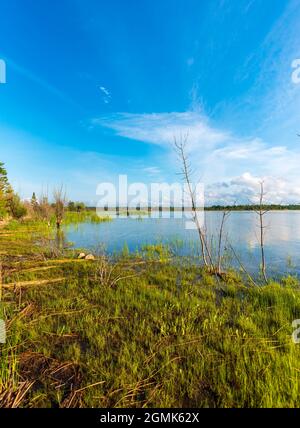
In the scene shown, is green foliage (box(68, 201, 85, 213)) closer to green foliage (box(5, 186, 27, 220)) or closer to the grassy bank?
green foliage (box(5, 186, 27, 220))

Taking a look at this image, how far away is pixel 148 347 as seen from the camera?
2.82 metres

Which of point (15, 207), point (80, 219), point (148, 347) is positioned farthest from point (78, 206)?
point (148, 347)

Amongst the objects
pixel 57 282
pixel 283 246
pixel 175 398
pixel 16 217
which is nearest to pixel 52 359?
pixel 175 398

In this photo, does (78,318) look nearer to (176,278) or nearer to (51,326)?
(51,326)

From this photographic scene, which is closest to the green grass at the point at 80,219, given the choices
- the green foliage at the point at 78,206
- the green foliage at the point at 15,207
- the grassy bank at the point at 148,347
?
the green foliage at the point at 15,207

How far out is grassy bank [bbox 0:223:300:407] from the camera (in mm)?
2039

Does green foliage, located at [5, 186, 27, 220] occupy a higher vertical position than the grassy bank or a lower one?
higher

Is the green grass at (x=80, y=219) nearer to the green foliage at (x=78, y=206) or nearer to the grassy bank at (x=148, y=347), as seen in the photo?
the green foliage at (x=78, y=206)

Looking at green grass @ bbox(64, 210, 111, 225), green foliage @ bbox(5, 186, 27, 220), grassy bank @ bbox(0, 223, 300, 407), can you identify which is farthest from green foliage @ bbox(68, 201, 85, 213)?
grassy bank @ bbox(0, 223, 300, 407)

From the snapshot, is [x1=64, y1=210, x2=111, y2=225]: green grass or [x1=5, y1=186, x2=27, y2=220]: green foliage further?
[x1=64, y1=210, x2=111, y2=225]: green grass

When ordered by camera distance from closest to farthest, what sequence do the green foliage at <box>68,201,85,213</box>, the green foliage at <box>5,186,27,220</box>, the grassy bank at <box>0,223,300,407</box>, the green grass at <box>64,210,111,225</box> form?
the grassy bank at <box>0,223,300,407</box>
the green foliage at <box>5,186,27,220</box>
the green grass at <box>64,210,111,225</box>
the green foliage at <box>68,201,85,213</box>

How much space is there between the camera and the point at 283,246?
Result: 1185 centimetres

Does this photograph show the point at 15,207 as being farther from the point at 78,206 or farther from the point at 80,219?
the point at 78,206

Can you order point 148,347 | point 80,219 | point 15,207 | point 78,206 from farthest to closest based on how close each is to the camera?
point 78,206 → point 80,219 → point 15,207 → point 148,347
